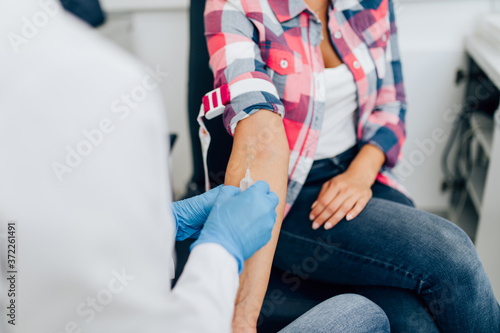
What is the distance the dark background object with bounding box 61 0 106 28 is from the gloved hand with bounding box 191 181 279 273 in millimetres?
986

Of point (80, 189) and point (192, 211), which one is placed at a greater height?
point (80, 189)

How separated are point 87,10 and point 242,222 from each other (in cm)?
109

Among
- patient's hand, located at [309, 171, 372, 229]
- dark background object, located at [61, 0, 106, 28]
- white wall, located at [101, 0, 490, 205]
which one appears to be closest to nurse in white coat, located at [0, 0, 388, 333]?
patient's hand, located at [309, 171, 372, 229]

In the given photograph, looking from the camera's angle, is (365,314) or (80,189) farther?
(365,314)

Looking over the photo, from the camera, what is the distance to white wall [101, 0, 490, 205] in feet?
→ 4.78

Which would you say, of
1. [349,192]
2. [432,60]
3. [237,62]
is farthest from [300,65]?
[432,60]

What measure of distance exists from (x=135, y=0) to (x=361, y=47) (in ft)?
2.91

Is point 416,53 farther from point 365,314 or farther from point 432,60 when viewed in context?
point 365,314

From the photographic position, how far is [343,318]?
69 centimetres

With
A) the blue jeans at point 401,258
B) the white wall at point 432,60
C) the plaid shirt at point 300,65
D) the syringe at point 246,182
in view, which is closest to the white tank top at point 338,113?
the plaid shirt at point 300,65

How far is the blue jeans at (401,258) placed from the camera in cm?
77

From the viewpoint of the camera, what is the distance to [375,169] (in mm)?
1017

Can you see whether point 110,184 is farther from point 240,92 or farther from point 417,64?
point 417,64

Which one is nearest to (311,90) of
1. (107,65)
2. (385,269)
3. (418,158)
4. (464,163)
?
(385,269)
